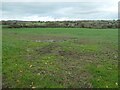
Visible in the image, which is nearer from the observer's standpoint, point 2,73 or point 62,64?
point 2,73

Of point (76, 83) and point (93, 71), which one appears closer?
point (76, 83)

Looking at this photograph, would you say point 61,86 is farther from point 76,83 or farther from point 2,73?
point 2,73

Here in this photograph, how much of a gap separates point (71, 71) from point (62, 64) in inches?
74.0

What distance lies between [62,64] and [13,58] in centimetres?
363

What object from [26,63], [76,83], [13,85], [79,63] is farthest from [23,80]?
[79,63]

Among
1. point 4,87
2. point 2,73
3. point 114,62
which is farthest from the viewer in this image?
point 114,62

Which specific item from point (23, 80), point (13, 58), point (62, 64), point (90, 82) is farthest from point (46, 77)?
point (13, 58)

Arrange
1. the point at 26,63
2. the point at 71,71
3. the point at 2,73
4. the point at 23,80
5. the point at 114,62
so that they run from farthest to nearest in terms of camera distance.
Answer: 1. the point at 114,62
2. the point at 26,63
3. the point at 71,71
4. the point at 2,73
5. the point at 23,80

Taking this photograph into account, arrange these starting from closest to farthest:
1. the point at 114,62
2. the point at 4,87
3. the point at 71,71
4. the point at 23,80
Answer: the point at 4,87, the point at 23,80, the point at 71,71, the point at 114,62

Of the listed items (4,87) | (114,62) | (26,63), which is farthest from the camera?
(114,62)

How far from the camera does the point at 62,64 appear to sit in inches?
699

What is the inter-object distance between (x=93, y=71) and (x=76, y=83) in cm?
269

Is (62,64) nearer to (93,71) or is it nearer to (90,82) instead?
(93,71)

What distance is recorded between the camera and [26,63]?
17.6 meters
